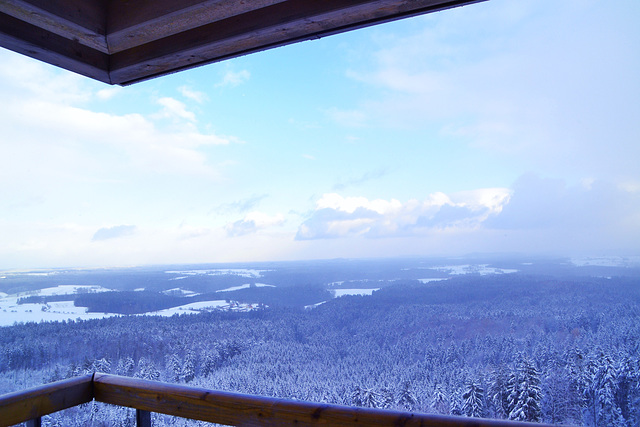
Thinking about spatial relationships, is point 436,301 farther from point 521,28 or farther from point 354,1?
point 354,1

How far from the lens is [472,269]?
4379 mm

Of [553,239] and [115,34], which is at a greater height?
[115,34]

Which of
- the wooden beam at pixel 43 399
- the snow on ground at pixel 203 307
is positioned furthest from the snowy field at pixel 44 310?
the wooden beam at pixel 43 399

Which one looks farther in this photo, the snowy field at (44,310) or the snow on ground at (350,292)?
the snow on ground at (350,292)

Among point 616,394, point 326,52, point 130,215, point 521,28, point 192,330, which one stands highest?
point 326,52

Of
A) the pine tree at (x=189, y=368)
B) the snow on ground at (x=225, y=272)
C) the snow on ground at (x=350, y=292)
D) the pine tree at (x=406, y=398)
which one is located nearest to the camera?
the pine tree at (x=406, y=398)

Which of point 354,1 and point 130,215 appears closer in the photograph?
point 354,1

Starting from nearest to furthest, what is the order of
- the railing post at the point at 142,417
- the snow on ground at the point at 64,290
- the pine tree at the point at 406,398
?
the railing post at the point at 142,417 → the pine tree at the point at 406,398 → the snow on ground at the point at 64,290

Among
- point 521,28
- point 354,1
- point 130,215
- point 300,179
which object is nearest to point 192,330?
point 130,215

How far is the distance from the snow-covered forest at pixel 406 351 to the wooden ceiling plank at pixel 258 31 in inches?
90.0

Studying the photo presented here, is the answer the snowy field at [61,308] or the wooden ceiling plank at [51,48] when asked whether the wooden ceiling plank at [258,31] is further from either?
the snowy field at [61,308]

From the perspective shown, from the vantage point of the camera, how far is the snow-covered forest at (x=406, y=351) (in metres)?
2.67

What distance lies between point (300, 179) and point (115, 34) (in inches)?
170

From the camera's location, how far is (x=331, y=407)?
3.62ft
